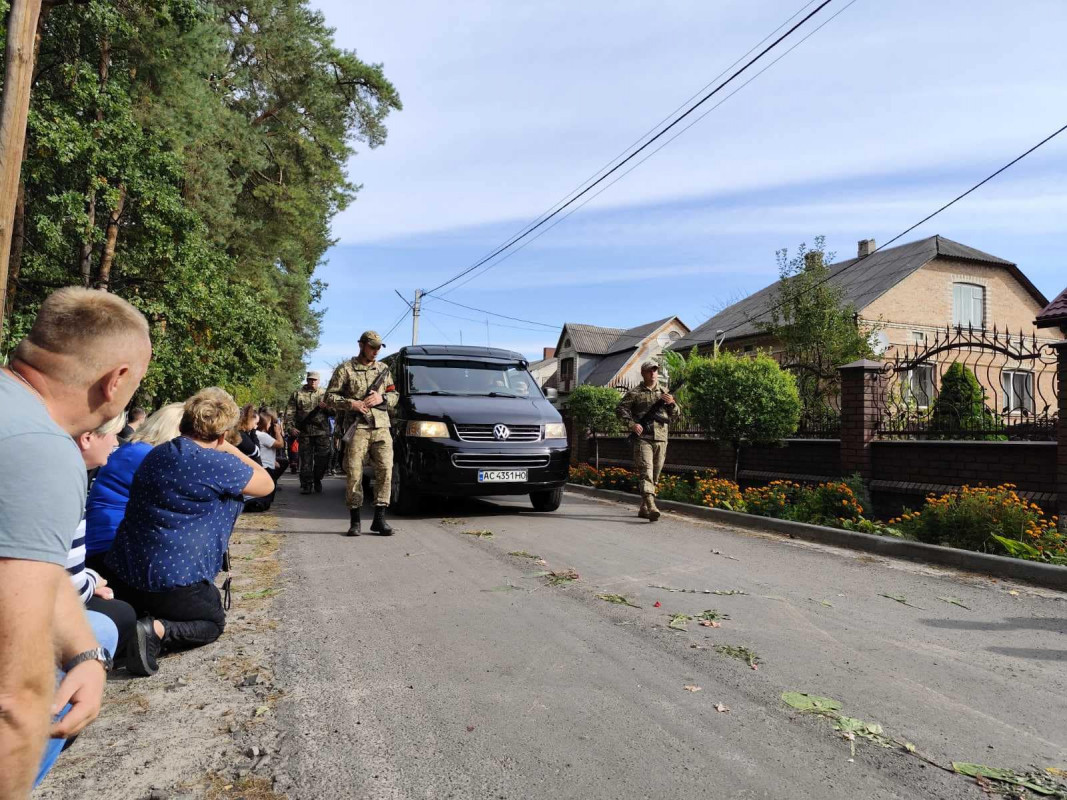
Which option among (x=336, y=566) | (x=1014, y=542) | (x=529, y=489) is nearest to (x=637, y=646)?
(x=336, y=566)

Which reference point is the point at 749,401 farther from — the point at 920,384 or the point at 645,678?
the point at 645,678

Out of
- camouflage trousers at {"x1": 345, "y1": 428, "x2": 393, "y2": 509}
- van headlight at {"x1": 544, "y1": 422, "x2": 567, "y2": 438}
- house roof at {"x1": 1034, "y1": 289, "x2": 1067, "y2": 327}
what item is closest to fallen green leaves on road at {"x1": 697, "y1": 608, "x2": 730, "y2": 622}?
camouflage trousers at {"x1": 345, "y1": 428, "x2": 393, "y2": 509}

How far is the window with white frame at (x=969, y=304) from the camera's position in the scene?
33.6 meters

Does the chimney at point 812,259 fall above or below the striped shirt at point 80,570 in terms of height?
above

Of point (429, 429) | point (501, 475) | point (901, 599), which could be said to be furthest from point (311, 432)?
point (901, 599)

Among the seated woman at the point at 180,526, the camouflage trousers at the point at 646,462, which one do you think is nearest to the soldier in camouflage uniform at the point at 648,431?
the camouflage trousers at the point at 646,462

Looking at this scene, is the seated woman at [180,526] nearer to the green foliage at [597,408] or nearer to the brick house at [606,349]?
the green foliage at [597,408]

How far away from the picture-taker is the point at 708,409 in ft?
39.2

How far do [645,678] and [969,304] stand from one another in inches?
1427

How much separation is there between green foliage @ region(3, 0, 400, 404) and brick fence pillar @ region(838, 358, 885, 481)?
1099 centimetres

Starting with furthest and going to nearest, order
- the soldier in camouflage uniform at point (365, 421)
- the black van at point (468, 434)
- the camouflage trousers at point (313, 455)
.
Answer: the camouflage trousers at point (313, 455) < the black van at point (468, 434) < the soldier in camouflage uniform at point (365, 421)

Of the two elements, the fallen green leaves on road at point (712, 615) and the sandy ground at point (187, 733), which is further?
the fallen green leaves on road at point (712, 615)

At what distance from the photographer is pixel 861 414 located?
1045cm

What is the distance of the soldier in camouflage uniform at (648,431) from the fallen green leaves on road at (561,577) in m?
3.73
